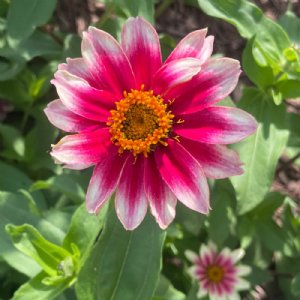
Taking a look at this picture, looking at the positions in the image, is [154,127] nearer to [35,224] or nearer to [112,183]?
[112,183]

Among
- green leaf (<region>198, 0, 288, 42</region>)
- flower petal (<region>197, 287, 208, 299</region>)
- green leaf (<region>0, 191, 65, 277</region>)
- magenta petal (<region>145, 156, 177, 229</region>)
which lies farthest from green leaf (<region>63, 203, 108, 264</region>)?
green leaf (<region>198, 0, 288, 42</region>)

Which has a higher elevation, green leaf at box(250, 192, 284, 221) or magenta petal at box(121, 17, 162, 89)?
magenta petal at box(121, 17, 162, 89)

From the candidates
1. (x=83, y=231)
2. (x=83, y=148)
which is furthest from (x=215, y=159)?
A: (x=83, y=231)

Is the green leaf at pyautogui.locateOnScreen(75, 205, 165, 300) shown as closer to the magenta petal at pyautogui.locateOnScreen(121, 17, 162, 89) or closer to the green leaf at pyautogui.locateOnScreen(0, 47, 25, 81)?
the magenta petal at pyautogui.locateOnScreen(121, 17, 162, 89)

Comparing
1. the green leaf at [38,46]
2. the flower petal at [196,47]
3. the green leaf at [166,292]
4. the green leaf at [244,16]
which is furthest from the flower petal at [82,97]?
the green leaf at [38,46]

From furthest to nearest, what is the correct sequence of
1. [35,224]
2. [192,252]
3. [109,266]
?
[192,252] < [35,224] < [109,266]

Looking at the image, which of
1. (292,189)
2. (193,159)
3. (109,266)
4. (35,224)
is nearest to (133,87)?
(193,159)
